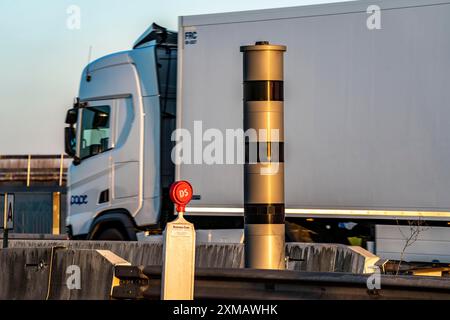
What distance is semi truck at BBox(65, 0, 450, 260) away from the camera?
1223 cm

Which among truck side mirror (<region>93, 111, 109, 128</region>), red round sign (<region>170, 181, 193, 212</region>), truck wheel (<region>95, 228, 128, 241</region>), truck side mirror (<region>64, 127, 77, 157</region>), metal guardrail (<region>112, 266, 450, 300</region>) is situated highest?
truck side mirror (<region>93, 111, 109, 128</region>)

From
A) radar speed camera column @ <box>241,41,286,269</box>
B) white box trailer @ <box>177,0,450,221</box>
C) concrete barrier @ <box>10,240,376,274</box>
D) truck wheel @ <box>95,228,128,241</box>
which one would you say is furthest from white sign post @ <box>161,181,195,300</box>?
truck wheel @ <box>95,228,128,241</box>

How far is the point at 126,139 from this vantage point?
48.2ft

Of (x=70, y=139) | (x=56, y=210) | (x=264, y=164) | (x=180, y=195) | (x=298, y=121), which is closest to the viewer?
(x=180, y=195)

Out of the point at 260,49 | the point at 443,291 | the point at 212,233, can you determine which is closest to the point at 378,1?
the point at 212,233

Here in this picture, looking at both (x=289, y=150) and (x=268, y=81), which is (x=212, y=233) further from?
(x=268, y=81)

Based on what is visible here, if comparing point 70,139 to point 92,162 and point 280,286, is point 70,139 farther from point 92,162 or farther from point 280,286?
point 280,286

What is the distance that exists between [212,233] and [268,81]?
6.55 metres

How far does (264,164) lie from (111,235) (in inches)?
309

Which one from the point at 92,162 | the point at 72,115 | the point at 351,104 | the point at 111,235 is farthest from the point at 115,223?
the point at 351,104

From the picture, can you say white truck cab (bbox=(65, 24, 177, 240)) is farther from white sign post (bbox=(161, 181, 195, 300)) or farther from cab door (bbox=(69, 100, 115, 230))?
white sign post (bbox=(161, 181, 195, 300))

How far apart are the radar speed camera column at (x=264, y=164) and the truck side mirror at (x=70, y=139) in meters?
8.28

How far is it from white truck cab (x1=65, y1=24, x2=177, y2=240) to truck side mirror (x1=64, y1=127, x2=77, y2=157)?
0.11 m

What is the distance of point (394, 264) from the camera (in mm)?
12336
